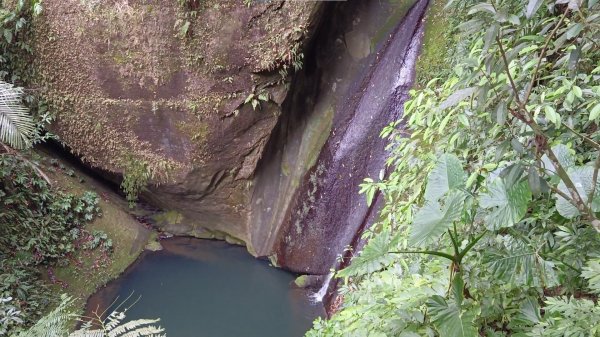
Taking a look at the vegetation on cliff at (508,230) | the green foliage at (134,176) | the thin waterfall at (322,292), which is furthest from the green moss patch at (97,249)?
the vegetation on cliff at (508,230)

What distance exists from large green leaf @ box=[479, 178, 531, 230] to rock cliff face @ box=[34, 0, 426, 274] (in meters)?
3.55

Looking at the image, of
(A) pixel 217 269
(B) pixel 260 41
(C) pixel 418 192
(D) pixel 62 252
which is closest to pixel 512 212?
(C) pixel 418 192

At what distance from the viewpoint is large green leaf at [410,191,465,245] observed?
52.2 inches

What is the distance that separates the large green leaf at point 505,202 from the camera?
4.40ft

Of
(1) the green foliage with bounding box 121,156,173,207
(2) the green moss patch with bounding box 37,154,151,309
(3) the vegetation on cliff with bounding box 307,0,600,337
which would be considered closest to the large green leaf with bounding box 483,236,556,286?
(3) the vegetation on cliff with bounding box 307,0,600,337

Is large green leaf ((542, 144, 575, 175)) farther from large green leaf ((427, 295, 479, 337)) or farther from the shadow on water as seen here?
the shadow on water

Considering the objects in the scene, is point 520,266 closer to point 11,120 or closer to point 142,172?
point 11,120

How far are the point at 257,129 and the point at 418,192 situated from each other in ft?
11.8

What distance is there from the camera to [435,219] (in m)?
1.37

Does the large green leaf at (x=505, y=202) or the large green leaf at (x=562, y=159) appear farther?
the large green leaf at (x=562, y=159)

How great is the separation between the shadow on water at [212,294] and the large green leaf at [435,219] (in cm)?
409

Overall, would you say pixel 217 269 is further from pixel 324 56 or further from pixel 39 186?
pixel 324 56

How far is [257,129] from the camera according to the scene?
580 centimetres

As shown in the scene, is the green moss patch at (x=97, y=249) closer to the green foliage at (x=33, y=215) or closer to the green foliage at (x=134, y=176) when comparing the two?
the green foliage at (x=33, y=215)
